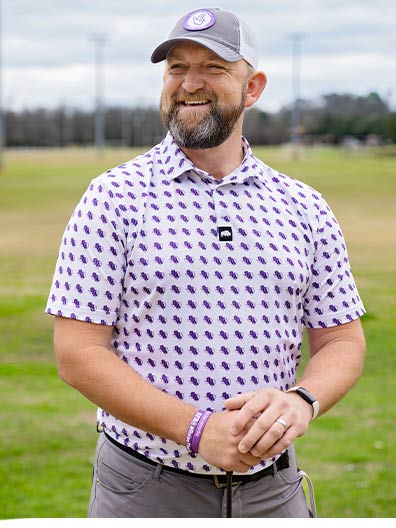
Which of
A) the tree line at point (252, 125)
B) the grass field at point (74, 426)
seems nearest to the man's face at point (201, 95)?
the grass field at point (74, 426)

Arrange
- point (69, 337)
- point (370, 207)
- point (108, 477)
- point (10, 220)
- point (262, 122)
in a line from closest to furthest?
point (69, 337) < point (108, 477) < point (10, 220) < point (370, 207) < point (262, 122)

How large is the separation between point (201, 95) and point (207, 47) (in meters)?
0.11

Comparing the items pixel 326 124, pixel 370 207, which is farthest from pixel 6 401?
pixel 326 124

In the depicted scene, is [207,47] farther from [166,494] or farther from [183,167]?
[166,494]

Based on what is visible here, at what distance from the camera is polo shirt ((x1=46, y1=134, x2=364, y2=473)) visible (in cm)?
202

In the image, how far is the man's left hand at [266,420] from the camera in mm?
1882

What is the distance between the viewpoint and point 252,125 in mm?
74000

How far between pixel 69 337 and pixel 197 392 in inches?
11.8

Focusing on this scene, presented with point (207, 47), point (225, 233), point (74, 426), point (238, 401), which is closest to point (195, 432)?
point (238, 401)

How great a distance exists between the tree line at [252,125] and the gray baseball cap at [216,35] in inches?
1618

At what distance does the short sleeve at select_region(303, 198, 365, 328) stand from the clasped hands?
32 centimetres

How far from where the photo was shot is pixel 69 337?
6.63 ft

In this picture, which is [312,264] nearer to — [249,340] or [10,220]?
[249,340]

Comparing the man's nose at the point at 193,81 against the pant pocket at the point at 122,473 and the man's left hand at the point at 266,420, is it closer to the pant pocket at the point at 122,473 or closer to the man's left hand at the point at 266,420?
the man's left hand at the point at 266,420
